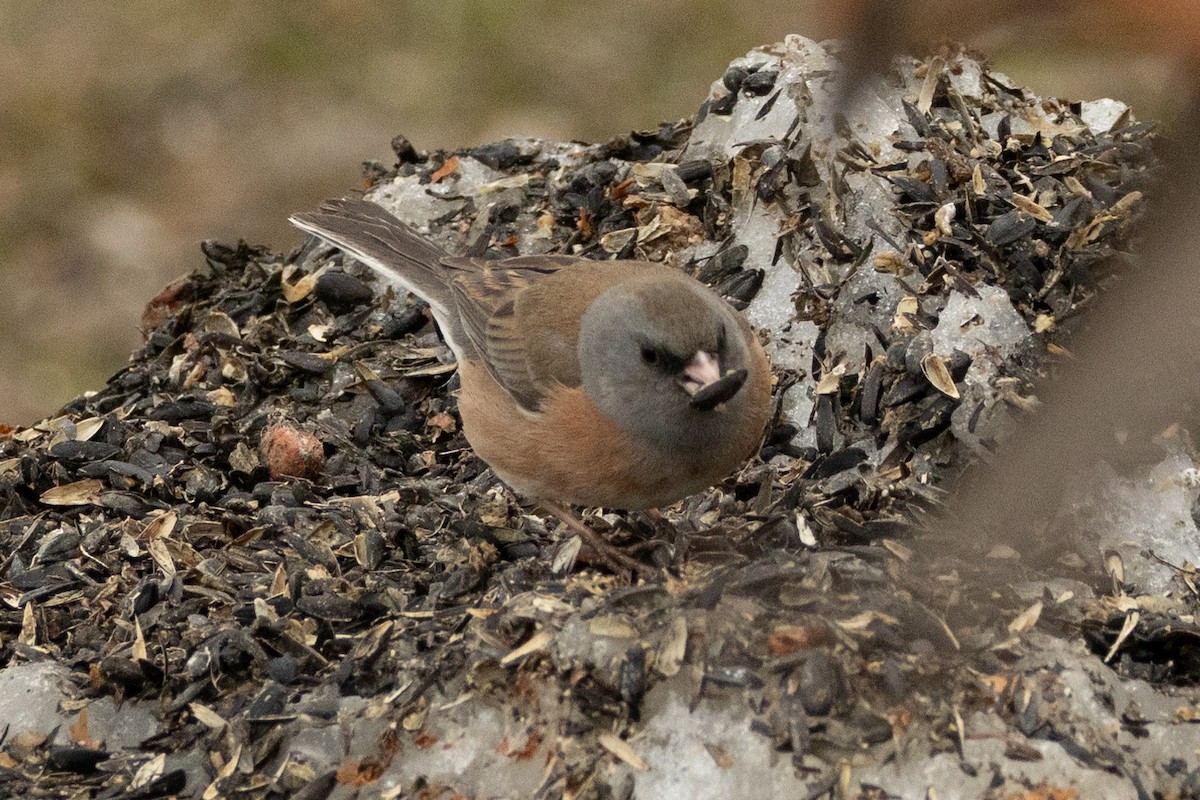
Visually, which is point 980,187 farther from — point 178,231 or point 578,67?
point 178,231

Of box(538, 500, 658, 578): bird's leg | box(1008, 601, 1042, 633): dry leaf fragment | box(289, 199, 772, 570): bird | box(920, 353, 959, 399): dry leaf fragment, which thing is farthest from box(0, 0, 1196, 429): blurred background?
box(1008, 601, 1042, 633): dry leaf fragment

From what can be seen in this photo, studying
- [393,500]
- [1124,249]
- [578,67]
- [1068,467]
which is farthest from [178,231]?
[1068,467]

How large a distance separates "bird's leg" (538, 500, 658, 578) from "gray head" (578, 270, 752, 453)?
0.91ft

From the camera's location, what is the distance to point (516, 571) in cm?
292

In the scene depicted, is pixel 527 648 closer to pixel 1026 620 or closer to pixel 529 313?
pixel 1026 620

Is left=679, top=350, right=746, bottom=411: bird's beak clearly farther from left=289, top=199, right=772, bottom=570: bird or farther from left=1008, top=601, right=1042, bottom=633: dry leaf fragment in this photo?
left=1008, top=601, right=1042, bottom=633: dry leaf fragment

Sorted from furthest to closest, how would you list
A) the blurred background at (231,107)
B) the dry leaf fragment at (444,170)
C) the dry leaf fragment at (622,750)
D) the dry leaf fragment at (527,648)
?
the blurred background at (231,107), the dry leaf fragment at (444,170), the dry leaf fragment at (527,648), the dry leaf fragment at (622,750)

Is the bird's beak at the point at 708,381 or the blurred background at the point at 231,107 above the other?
the blurred background at the point at 231,107

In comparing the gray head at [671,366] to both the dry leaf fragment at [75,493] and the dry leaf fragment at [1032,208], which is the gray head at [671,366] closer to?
the dry leaf fragment at [1032,208]

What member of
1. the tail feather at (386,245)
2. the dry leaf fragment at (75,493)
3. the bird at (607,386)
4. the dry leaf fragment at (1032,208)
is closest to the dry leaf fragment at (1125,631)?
the bird at (607,386)

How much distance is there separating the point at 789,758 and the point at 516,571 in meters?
0.89

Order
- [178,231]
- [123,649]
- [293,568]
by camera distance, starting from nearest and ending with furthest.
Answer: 1. [123,649]
2. [293,568]
3. [178,231]

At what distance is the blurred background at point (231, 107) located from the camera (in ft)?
19.5

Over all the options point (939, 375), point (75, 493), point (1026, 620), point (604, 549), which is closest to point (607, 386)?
point (604, 549)
